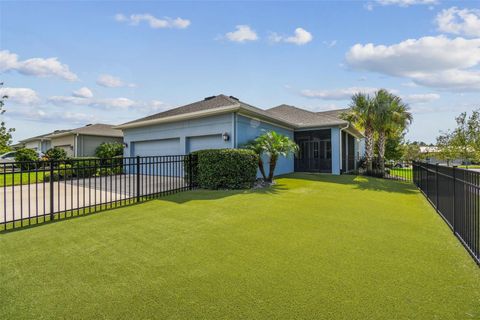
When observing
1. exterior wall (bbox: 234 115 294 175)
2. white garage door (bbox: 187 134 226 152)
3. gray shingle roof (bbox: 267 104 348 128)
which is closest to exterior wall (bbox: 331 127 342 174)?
gray shingle roof (bbox: 267 104 348 128)

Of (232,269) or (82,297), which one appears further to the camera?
(232,269)

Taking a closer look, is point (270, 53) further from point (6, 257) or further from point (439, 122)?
point (439, 122)

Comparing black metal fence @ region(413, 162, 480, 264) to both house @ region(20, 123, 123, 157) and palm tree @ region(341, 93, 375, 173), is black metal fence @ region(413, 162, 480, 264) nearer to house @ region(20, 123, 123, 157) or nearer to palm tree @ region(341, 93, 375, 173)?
palm tree @ region(341, 93, 375, 173)

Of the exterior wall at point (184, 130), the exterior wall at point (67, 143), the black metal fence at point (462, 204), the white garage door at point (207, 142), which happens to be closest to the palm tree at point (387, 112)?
the black metal fence at point (462, 204)

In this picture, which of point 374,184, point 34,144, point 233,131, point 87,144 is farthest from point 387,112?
point 34,144

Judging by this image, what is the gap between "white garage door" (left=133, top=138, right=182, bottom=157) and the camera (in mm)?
13539

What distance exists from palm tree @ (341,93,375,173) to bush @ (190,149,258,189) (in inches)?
385

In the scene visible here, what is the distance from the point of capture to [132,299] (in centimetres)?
253

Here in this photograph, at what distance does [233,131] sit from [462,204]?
26.3ft

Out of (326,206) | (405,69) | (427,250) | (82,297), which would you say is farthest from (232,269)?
(405,69)

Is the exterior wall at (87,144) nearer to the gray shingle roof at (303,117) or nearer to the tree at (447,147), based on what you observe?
the gray shingle roof at (303,117)

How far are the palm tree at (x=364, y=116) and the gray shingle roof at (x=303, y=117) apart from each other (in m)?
1.18

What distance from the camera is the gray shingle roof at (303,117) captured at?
14.4 meters

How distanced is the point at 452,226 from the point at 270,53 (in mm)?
10096
